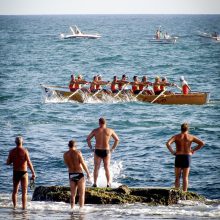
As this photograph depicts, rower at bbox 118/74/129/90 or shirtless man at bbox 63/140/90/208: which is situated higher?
rower at bbox 118/74/129/90

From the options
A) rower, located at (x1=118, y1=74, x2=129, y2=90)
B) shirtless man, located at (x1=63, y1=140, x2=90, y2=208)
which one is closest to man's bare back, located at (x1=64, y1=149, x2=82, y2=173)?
shirtless man, located at (x1=63, y1=140, x2=90, y2=208)

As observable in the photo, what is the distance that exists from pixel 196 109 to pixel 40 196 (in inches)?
811

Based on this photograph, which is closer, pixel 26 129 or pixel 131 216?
pixel 131 216

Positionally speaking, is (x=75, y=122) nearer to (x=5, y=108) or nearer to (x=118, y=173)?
(x=5, y=108)

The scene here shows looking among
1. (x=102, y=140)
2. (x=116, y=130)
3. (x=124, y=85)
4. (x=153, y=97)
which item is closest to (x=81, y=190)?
(x=102, y=140)

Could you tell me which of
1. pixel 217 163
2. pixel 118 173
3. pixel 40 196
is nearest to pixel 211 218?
pixel 40 196

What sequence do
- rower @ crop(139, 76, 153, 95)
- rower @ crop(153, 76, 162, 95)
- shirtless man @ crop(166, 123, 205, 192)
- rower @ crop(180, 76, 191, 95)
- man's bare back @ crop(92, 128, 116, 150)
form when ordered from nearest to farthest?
shirtless man @ crop(166, 123, 205, 192) → man's bare back @ crop(92, 128, 116, 150) → rower @ crop(180, 76, 191, 95) → rower @ crop(139, 76, 153, 95) → rower @ crop(153, 76, 162, 95)

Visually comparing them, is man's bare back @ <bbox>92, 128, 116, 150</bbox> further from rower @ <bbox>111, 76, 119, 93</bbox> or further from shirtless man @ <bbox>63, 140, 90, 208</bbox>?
rower @ <bbox>111, 76, 119, 93</bbox>

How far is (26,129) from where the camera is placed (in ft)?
89.7

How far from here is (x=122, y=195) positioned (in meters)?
13.5

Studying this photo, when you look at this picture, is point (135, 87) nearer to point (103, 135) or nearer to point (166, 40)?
point (103, 135)

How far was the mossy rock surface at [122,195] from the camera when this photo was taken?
1335 centimetres

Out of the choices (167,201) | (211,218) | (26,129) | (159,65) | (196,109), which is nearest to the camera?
(211,218)

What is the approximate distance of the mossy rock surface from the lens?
13352 millimetres
